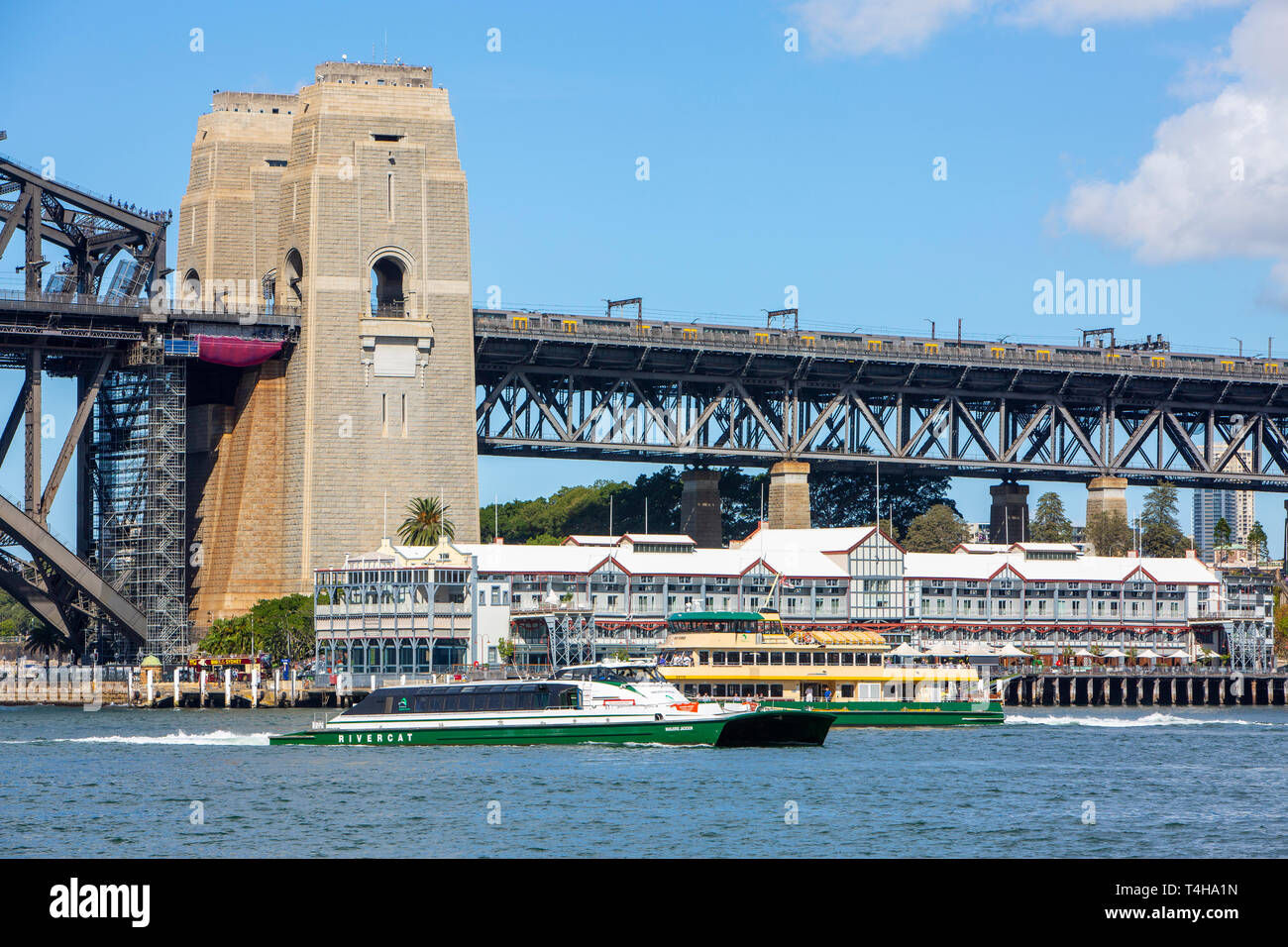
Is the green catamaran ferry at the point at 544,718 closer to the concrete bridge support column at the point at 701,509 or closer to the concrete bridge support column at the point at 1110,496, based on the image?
the concrete bridge support column at the point at 701,509

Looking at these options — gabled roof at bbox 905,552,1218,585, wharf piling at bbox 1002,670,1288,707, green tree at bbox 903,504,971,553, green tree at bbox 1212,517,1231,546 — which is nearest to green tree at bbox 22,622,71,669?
gabled roof at bbox 905,552,1218,585

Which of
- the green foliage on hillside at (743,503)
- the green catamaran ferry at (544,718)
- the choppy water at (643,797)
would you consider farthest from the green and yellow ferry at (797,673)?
the green foliage on hillside at (743,503)

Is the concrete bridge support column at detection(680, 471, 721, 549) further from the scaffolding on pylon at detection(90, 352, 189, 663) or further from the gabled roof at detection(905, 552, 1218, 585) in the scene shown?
the scaffolding on pylon at detection(90, 352, 189, 663)

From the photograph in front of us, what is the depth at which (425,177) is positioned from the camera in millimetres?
129625

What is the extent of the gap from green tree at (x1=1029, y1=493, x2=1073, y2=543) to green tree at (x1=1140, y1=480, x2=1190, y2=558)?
1350 cm

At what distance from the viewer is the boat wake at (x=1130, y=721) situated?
10600 cm

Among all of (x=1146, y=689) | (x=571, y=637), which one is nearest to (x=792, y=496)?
(x=1146, y=689)

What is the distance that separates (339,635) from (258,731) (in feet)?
93.2

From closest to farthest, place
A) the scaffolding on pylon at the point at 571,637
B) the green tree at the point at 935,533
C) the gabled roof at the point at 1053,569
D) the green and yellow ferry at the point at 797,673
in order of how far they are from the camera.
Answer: the green and yellow ferry at the point at 797,673
the scaffolding on pylon at the point at 571,637
the gabled roof at the point at 1053,569
the green tree at the point at 935,533

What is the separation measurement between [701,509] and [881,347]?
19939 mm

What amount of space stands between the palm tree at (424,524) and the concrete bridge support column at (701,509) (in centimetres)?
3275

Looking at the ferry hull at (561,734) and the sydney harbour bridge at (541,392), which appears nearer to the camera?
the ferry hull at (561,734)
